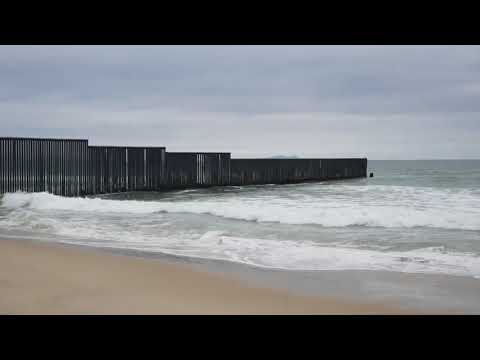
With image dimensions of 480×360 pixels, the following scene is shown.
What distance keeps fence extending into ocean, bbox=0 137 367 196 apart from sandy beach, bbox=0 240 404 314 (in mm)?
12624

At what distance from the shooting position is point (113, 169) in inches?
769

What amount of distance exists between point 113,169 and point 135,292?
16406 mm

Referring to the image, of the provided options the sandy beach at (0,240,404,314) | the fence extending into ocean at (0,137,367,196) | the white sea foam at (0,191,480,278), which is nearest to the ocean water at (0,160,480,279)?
the white sea foam at (0,191,480,278)

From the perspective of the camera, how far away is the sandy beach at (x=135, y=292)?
3486 millimetres

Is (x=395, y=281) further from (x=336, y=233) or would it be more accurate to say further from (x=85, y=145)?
(x=85, y=145)

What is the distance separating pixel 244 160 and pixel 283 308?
21690 millimetres

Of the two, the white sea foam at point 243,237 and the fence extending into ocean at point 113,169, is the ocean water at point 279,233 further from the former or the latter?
the fence extending into ocean at point 113,169

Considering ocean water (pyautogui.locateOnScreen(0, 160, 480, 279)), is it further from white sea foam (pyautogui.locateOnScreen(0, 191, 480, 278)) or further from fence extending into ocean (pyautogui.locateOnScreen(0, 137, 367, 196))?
fence extending into ocean (pyautogui.locateOnScreen(0, 137, 367, 196))

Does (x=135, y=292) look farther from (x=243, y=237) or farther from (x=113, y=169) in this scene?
(x=113, y=169)

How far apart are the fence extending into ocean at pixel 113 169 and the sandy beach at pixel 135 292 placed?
1262cm

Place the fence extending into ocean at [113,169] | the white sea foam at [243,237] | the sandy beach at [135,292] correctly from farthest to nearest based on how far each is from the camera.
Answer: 1. the fence extending into ocean at [113,169]
2. the white sea foam at [243,237]
3. the sandy beach at [135,292]

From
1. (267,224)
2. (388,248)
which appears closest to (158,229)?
(267,224)

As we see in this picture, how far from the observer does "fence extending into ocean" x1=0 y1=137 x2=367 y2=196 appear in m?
16.5

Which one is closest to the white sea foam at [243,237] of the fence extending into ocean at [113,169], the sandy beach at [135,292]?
the sandy beach at [135,292]
